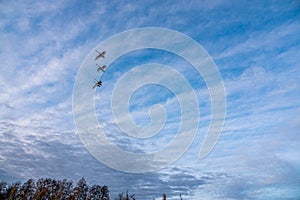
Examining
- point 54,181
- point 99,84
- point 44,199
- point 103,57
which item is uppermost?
point 103,57

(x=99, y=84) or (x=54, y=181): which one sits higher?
(x=99, y=84)

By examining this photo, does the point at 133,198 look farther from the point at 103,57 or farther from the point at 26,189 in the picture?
the point at 103,57

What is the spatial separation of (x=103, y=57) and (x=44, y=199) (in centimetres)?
3749

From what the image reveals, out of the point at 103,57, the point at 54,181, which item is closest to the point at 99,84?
the point at 103,57

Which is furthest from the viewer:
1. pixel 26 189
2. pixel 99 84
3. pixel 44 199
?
pixel 26 189

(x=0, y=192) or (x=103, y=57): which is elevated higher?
(x=103, y=57)

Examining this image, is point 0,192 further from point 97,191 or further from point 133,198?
point 133,198

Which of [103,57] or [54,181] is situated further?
[54,181]

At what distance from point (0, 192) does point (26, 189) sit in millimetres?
7789

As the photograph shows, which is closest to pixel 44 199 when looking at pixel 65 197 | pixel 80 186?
pixel 65 197

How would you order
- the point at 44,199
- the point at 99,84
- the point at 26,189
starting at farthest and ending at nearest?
the point at 26,189, the point at 44,199, the point at 99,84

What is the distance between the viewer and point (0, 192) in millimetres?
49156

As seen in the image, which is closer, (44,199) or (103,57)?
(103,57)

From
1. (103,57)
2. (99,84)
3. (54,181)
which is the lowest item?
(54,181)
